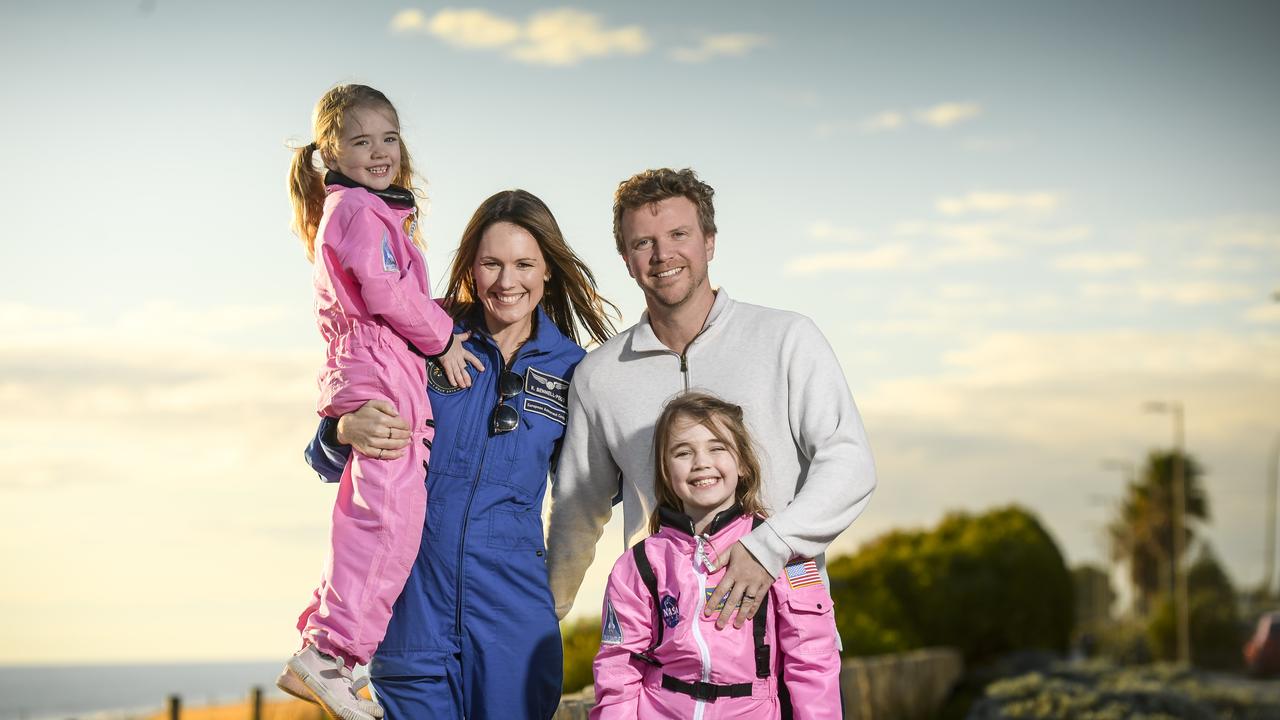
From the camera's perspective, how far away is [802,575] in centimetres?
379

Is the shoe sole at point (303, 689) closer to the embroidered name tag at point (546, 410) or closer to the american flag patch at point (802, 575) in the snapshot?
the embroidered name tag at point (546, 410)

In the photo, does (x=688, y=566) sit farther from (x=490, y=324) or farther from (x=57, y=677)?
(x=57, y=677)

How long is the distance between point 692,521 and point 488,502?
694mm

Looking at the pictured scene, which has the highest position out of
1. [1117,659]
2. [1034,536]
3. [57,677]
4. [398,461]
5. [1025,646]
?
[398,461]

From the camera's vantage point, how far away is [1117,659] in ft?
111

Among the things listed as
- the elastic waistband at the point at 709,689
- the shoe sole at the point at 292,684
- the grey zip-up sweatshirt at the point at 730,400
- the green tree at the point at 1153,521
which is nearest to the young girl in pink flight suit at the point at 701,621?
the elastic waistband at the point at 709,689

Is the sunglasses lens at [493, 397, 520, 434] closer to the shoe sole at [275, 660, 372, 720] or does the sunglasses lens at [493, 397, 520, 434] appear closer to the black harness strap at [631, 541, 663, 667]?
the black harness strap at [631, 541, 663, 667]

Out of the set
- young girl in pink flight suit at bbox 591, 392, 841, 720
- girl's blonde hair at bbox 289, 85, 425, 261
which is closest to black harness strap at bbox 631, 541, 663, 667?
young girl in pink flight suit at bbox 591, 392, 841, 720

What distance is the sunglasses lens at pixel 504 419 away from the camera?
4.12m

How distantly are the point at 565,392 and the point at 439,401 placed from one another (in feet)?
1.67

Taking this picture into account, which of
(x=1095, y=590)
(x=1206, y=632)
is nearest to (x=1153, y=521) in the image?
(x=1095, y=590)

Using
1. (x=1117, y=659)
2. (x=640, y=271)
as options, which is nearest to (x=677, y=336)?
(x=640, y=271)

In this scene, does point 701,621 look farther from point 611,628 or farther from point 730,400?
point 730,400

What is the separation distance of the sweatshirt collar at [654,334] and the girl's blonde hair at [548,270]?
0.43 m
